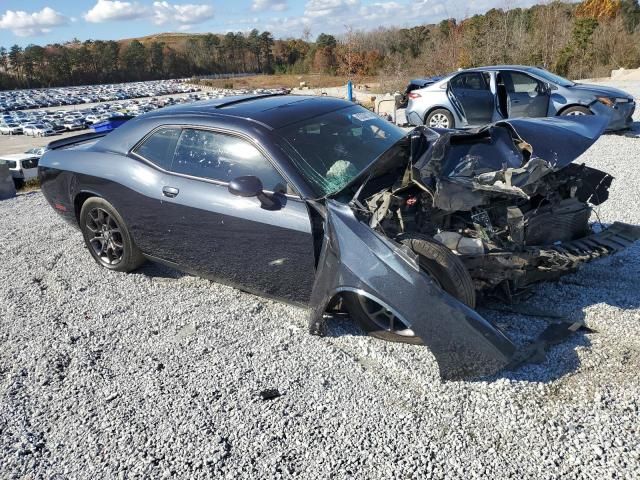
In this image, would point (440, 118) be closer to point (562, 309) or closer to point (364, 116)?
point (364, 116)

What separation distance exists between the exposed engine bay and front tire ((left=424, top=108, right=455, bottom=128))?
6.24 metres

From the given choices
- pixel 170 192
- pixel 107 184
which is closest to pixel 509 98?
pixel 170 192

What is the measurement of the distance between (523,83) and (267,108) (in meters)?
6.74

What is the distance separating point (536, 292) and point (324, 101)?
2.30m

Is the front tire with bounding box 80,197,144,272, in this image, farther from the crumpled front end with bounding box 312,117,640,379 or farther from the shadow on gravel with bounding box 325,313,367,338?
the crumpled front end with bounding box 312,117,640,379

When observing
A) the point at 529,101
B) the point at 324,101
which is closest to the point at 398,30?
the point at 529,101

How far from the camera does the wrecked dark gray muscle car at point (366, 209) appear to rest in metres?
2.88

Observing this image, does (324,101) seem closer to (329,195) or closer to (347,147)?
(347,147)

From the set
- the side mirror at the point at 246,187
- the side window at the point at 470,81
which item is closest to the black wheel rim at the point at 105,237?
the side mirror at the point at 246,187

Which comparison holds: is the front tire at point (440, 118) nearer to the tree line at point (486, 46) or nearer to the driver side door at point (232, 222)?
the driver side door at point (232, 222)

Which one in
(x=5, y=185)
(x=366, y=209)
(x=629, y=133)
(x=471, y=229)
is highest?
(x=366, y=209)

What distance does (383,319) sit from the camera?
331cm

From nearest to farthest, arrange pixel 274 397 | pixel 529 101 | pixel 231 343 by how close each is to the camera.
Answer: pixel 274 397 < pixel 231 343 < pixel 529 101

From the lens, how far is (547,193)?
359 cm
